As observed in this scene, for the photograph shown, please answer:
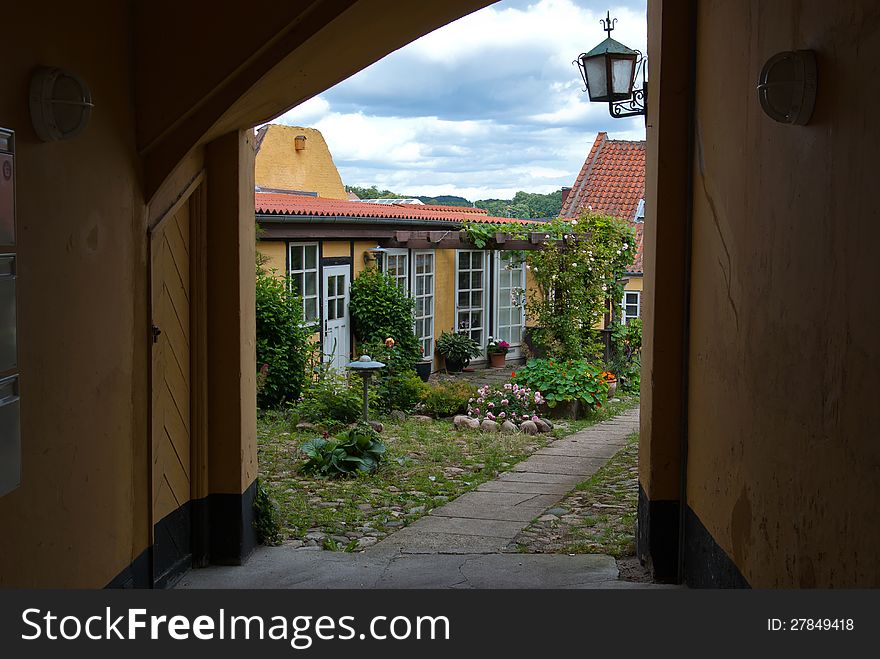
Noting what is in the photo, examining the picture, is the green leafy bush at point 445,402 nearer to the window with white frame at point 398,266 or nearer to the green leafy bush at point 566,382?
the green leafy bush at point 566,382

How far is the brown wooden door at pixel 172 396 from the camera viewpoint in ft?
15.8

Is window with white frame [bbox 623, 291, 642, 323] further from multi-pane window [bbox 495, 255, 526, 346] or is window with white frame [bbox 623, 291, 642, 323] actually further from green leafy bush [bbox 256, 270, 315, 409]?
green leafy bush [bbox 256, 270, 315, 409]

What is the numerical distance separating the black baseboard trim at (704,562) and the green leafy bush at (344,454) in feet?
13.1

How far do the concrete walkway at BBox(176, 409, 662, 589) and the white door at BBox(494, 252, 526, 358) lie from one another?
34.0 feet

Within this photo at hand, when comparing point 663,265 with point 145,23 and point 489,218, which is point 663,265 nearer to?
point 145,23

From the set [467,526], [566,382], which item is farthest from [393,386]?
[467,526]

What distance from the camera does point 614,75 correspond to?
793cm

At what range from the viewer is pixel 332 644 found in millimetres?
2746

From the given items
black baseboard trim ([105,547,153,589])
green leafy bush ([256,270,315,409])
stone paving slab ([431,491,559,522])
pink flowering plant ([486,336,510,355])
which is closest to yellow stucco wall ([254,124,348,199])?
pink flowering plant ([486,336,510,355])

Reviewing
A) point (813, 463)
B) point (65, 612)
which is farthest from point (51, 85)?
point (813, 463)

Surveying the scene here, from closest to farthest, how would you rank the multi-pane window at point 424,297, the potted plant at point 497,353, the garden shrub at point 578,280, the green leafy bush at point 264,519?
the green leafy bush at point 264,519 < the garden shrub at point 578,280 < the multi-pane window at point 424,297 < the potted plant at point 497,353

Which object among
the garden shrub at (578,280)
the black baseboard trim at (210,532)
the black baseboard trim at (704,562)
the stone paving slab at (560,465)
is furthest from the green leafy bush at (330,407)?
the black baseboard trim at (704,562)

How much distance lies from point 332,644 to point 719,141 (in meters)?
2.64

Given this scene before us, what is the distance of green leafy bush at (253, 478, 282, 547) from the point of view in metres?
5.83
